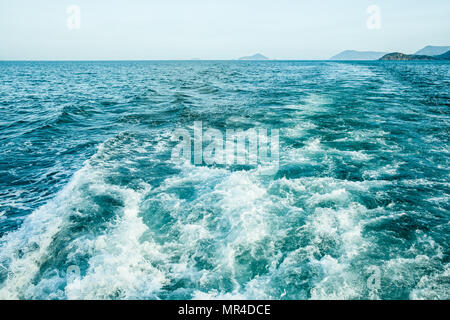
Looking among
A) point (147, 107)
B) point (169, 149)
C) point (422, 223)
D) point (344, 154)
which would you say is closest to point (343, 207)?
point (422, 223)

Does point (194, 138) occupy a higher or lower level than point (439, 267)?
higher

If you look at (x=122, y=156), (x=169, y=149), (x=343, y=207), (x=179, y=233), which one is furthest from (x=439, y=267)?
(x=122, y=156)

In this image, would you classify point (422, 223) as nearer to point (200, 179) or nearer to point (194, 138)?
point (200, 179)

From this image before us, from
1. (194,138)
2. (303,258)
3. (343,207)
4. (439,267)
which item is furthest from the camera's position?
(194,138)

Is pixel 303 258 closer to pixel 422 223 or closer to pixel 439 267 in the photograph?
pixel 439 267

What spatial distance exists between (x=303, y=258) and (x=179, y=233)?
3.03m

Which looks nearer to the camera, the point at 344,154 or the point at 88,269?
the point at 88,269

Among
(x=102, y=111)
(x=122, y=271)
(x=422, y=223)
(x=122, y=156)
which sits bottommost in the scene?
(x=122, y=271)

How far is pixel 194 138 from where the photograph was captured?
41.7 feet

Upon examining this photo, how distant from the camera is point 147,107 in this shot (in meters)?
19.8

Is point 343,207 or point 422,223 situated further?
point 343,207

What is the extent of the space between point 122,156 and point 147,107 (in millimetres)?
10144

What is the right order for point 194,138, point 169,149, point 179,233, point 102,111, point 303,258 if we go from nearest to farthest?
point 303,258 < point 179,233 < point 169,149 < point 194,138 < point 102,111

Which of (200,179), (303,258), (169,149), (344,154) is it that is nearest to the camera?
(303,258)
